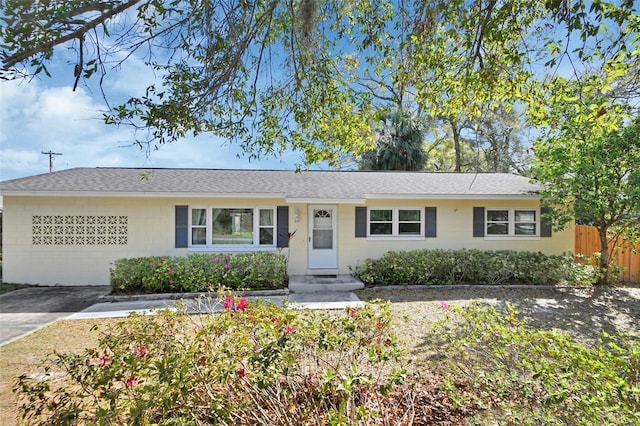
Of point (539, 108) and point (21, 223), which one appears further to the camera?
point (21, 223)

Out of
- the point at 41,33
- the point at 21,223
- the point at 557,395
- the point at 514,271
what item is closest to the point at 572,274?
the point at 514,271

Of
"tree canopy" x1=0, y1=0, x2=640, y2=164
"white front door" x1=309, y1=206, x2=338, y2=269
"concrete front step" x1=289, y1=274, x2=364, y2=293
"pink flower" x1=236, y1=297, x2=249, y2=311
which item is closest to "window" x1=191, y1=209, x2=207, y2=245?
"concrete front step" x1=289, y1=274, x2=364, y2=293

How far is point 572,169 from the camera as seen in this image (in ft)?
26.1

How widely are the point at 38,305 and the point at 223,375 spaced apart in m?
7.42

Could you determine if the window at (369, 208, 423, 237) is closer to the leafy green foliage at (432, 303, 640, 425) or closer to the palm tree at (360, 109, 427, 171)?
the leafy green foliage at (432, 303, 640, 425)

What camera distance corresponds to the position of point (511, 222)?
9758 millimetres

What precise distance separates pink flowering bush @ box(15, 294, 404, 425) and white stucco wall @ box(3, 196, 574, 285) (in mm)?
6459

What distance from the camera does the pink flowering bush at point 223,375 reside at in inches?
76.3

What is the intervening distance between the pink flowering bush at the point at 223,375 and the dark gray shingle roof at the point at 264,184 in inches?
243

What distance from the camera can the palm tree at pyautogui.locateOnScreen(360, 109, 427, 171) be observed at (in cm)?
1675

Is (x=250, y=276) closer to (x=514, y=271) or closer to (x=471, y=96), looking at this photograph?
(x=471, y=96)

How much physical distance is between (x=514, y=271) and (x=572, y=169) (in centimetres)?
318

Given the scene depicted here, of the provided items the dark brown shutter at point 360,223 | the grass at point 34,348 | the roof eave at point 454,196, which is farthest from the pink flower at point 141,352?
the dark brown shutter at point 360,223

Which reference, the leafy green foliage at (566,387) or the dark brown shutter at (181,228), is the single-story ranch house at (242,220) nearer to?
the dark brown shutter at (181,228)
